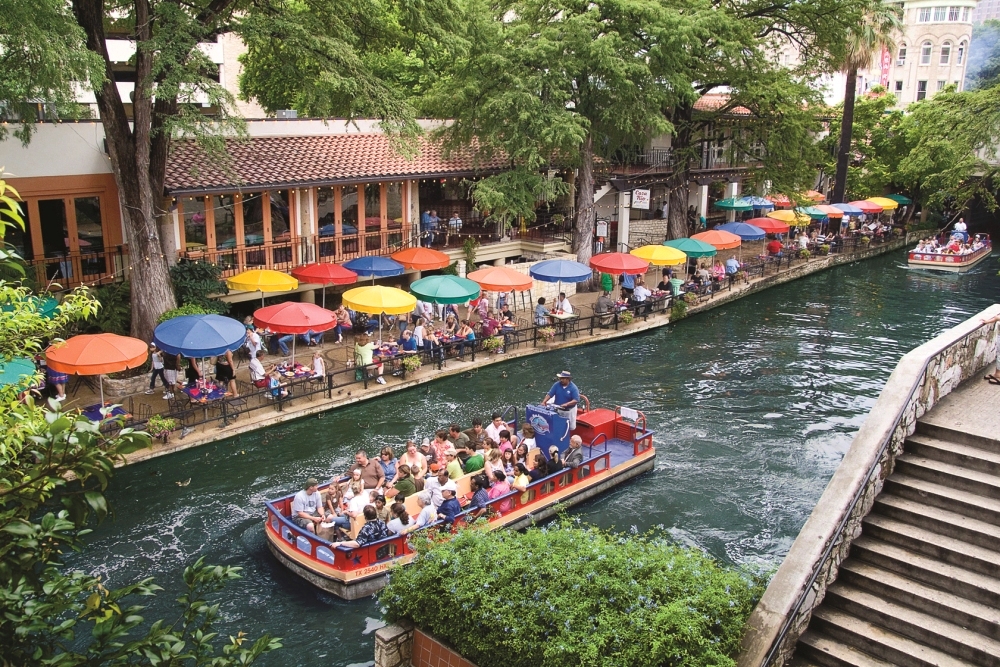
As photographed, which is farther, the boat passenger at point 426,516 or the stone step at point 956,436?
the boat passenger at point 426,516

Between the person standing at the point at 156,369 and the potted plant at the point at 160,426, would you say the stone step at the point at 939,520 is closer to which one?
the potted plant at the point at 160,426

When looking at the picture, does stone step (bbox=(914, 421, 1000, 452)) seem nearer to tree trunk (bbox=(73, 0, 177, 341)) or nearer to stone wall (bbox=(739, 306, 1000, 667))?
stone wall (bbox=(739, 306, 1000, 667))

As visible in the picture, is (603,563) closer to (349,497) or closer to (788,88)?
(349,497)

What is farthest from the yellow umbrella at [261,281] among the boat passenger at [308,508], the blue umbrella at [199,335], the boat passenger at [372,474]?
the boat passenger at [308,508]

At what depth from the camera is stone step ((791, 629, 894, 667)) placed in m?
8.58

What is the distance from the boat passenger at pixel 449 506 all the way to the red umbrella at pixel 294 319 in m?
7.75

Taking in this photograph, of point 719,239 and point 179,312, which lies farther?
point 719,239

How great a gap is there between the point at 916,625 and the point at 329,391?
15.5 metres

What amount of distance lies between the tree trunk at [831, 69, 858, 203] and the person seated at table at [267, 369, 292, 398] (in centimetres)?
3648

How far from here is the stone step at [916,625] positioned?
327 inches

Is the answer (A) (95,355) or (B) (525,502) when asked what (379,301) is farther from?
(B) (525,502)

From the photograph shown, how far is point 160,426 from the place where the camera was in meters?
18.5

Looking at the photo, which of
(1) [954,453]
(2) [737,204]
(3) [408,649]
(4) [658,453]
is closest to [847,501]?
(1) [954,453]

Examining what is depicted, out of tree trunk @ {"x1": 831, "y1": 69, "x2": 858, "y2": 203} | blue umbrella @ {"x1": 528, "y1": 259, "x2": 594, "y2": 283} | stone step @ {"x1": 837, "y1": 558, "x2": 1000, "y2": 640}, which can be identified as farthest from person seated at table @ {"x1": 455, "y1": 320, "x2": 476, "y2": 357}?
tree trunk @ {"x1": 831, "y1": 69, "x2": 858, "y2": 203}
